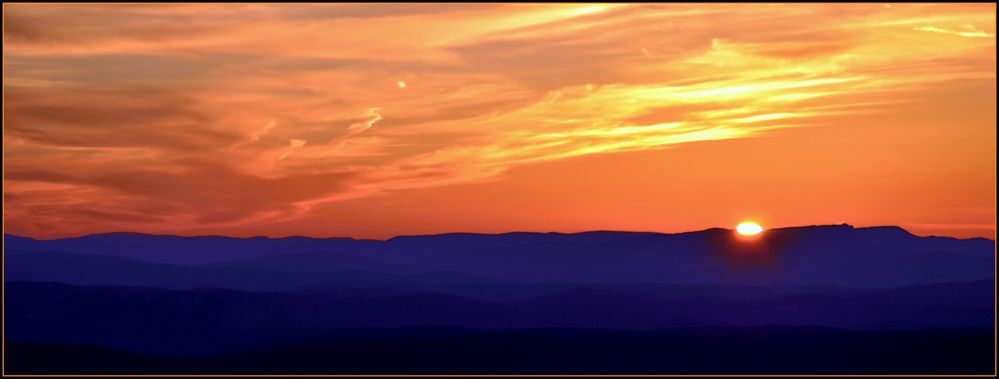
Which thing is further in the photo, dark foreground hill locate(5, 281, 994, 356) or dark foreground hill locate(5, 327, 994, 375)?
dark foreground hill locate(5, 281, 994, 356)

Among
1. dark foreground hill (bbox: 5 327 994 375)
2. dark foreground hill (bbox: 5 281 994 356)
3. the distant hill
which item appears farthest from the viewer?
the distant hill

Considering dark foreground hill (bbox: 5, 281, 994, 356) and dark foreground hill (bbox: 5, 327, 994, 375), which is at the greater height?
dark foreground hill (bbox: 5, 281, 994, 356)

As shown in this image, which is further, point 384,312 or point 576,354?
point 384,312

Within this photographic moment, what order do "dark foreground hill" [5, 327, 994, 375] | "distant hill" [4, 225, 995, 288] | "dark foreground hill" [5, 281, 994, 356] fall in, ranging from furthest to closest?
"distant hill" [4, 225, 995, 288] < "dark foreground hill" [5, 281, 994, 356] < "dark foreground hill" [5, 327, 994, 375]

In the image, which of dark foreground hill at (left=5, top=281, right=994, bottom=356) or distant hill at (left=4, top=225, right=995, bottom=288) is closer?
dark foreground hill at (left=5, top=281, right=994, bottom=356)

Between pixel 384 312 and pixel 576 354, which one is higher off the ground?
pixel 384 312

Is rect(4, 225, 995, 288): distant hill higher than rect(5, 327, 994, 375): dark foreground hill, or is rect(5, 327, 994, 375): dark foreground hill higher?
rect(4, 225, 995, 288): distant hill

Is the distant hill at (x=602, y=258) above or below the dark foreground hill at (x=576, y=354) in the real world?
above

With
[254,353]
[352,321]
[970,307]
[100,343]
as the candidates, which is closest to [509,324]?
[352,321]

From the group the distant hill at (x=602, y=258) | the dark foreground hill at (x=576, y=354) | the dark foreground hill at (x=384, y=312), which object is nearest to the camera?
the dark foreground hill at (x=576, y=354)

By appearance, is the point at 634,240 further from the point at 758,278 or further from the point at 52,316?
the point at 52,316

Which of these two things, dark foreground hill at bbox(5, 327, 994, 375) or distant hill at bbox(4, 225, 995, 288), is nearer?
dark foreground hill at bbox(5, 327, 994, 375)

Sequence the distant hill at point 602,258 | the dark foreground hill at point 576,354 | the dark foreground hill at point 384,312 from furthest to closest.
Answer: the distant hill at point 602,258 → the dark foreground hill at point 384,312 → the dark foreground hill at point 576,354
